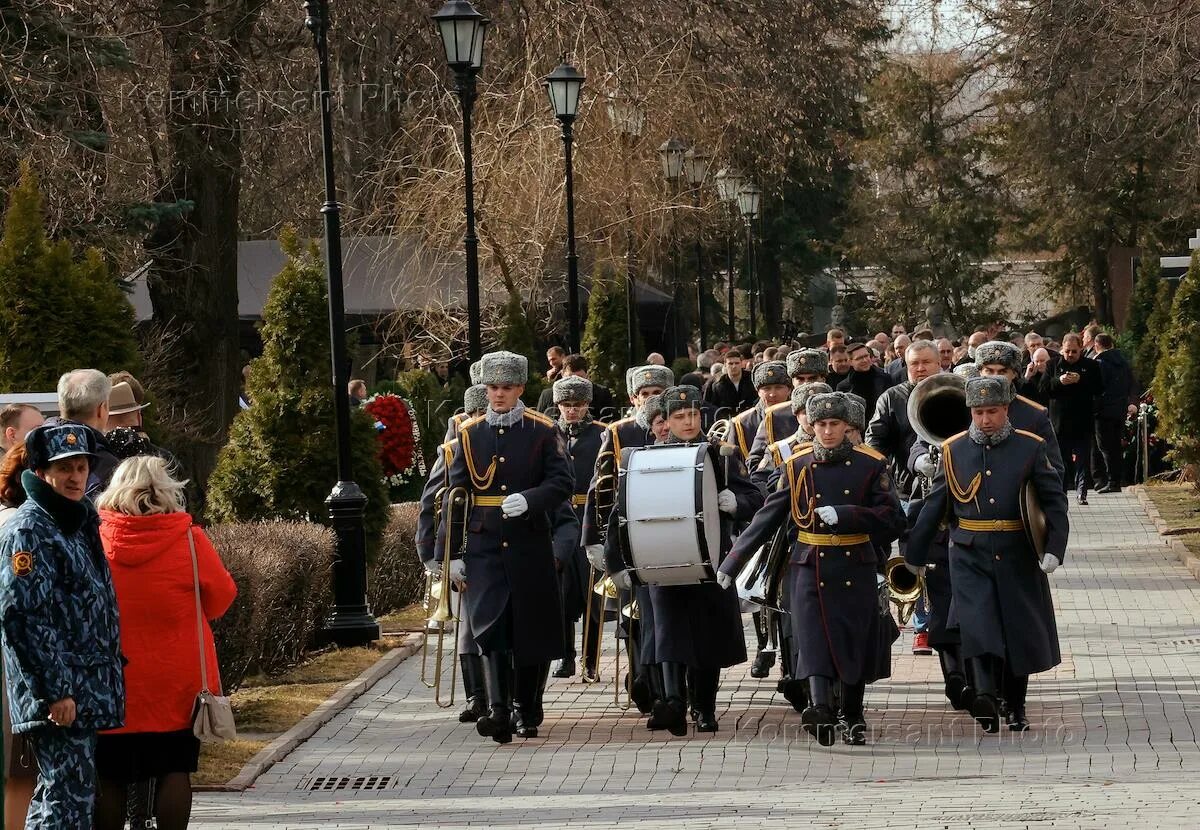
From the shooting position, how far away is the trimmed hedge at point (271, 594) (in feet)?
40.0

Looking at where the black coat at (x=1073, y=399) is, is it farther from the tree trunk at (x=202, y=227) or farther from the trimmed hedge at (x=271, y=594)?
the trimmed hedge at (x=271, y=594)

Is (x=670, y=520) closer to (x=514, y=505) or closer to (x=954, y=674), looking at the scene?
(x=514, y=505)

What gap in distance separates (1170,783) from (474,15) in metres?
10.2

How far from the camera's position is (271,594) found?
12.9 meters

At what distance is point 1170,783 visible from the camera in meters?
9.19

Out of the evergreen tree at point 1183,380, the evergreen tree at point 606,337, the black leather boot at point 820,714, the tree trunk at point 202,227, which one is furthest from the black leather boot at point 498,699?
the evergreen tree at point 606,337

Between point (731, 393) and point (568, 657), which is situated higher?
point (731, 393)

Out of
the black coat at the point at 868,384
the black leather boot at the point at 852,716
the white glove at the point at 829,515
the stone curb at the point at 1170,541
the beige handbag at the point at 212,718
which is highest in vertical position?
the black coat at the point at 868,384

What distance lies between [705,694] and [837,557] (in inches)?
42.3

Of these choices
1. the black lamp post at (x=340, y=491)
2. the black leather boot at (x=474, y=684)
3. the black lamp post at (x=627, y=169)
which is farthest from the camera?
the black lamp post at (x=627, y=169)

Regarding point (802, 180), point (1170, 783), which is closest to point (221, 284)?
point (1170, 783)

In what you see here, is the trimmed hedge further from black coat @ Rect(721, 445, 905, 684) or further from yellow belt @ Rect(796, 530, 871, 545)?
yellow belt @ Rect(796, 530, 871, 545)

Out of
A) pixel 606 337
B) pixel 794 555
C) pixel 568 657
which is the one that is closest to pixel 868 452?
pixel 794 555

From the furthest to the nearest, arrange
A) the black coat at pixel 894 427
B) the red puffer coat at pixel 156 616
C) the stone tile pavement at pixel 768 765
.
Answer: the black coat at pixel 894 427, the stone tile pavement at pixel 768 765, the red puffer coat at pixel 156 616
